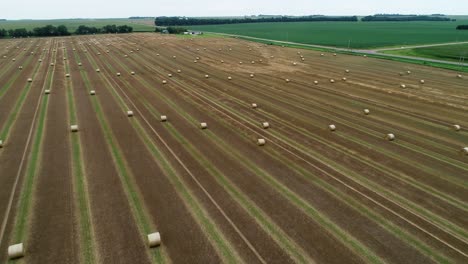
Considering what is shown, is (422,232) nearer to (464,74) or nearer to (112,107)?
(112,107)

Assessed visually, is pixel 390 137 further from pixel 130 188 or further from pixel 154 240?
pixel 154 240

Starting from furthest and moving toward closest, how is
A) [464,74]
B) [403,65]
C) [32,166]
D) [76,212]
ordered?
1. [403,65]
2. [464,74]
3. [32,166]
4. [76,212]

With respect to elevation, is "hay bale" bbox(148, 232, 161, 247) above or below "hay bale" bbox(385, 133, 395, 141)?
above

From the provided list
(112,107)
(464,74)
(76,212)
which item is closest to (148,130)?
(112,107)

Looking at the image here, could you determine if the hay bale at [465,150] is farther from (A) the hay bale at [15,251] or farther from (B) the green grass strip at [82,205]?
(A) the hay bale at [15,251]

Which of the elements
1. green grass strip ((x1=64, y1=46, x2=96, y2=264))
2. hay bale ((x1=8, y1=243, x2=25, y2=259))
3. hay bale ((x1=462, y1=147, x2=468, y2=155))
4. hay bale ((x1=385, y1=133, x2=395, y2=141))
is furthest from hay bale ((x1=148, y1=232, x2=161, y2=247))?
hay bale ((x1=462, y1=147, x2=468, y2=155))

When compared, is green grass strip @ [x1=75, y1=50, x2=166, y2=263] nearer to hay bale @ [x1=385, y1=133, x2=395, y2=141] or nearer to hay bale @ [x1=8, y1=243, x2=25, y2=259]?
hay bale @ [x1=8, y1=243, x2=25, y2=259]
